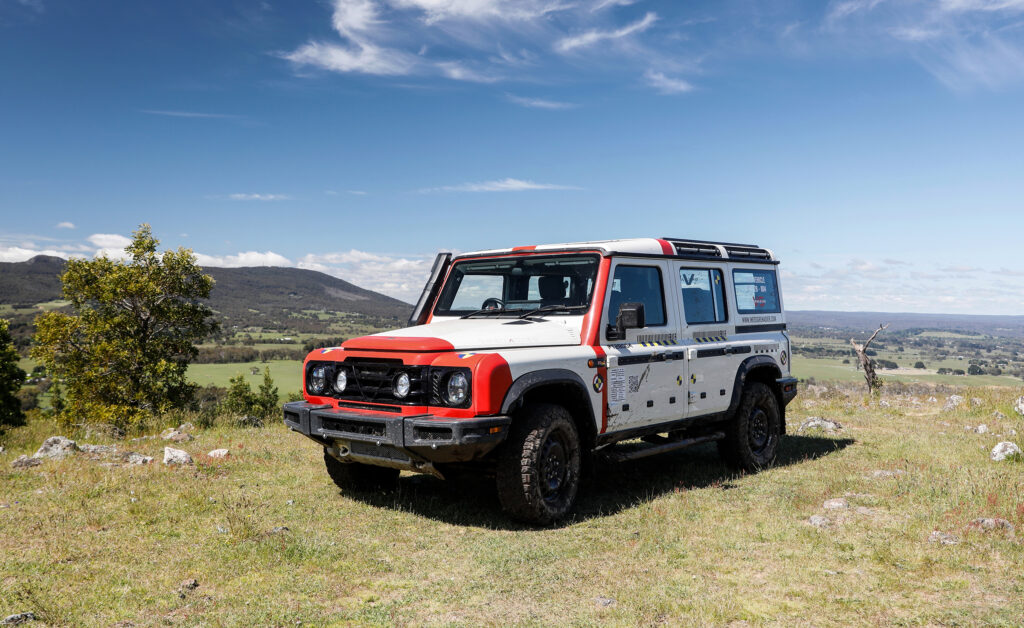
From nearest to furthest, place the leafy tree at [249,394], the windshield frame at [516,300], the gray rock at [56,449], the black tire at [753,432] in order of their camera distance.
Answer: the windshield frame at [516,300], the gray rock at [56,449], the black tire at [753,432], the leafy tree at [249,394]

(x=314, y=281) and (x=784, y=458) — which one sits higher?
(x=314, y=281)

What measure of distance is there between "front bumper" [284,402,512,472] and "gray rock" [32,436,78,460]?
12.4ft

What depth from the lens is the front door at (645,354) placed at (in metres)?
6.59

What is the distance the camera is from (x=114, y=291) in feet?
71.4

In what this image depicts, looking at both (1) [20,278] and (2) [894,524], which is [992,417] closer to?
(2) [894,524]

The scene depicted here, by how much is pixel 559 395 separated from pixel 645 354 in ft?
3.55

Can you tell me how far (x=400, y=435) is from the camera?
18.3 feet

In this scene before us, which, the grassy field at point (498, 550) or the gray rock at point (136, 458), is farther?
the gray rock at point (136, 458)

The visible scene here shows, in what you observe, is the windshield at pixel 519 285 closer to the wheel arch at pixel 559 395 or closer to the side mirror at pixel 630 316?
the side mirror at pixel 630 316

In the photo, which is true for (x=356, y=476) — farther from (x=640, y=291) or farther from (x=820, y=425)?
(x=820, y=425)

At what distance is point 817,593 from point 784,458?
504 cm

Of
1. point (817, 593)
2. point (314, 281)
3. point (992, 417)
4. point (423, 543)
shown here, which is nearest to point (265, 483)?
point (423, 543)

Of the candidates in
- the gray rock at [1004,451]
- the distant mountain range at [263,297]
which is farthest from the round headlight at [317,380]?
the distant mountain range at [263,297]

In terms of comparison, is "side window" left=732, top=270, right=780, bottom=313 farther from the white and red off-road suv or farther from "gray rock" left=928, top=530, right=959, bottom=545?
"gray rock" left=928, top=530, right=959, bottom=545
